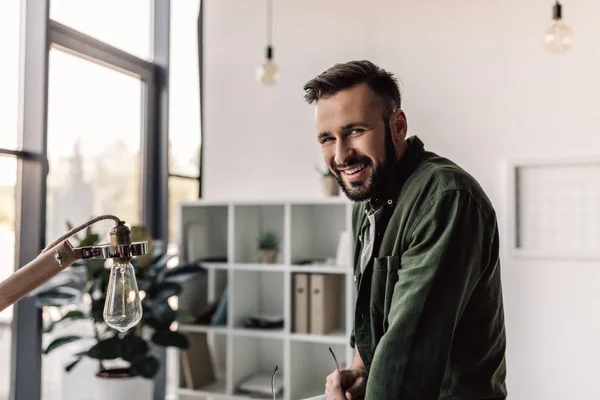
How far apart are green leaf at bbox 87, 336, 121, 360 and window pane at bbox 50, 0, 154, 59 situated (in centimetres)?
178

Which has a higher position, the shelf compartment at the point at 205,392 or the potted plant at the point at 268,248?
the potted plant at the point at 268,248

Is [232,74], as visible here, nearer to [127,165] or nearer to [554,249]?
[127,165]

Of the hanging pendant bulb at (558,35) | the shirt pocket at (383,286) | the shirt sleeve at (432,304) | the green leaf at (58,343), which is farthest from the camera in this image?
the green leaf at (58,343)

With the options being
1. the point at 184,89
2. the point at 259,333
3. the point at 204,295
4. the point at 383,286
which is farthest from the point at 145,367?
the point at 184,89

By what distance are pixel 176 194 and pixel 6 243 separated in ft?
4.66

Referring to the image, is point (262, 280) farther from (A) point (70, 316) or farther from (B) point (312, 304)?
A: (A) point (70, 316)

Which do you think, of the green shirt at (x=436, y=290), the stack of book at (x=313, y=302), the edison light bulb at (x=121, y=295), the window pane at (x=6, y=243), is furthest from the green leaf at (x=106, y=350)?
the edison light bulb at (x=121, y=295)

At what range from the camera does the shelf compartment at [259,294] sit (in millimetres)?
3807

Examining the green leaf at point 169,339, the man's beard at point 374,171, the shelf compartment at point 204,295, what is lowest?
the green leaf at point 169,339

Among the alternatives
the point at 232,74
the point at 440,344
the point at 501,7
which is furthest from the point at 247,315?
the point at 440,344

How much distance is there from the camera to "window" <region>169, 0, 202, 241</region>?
430 centimetres

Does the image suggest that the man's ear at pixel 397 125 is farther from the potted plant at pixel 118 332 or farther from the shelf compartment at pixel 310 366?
the shelf compartment at pixel 310 366

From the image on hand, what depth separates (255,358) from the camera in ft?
13.1

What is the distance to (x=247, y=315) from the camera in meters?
3.86
